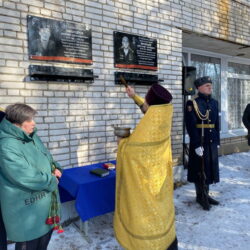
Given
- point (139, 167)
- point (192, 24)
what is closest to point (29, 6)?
point (139, 167)

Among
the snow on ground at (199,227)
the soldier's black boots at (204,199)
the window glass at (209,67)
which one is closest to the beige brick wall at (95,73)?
the snow on ground at (199,227)

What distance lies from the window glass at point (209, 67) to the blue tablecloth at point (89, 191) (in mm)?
4589

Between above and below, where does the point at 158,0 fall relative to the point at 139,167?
above

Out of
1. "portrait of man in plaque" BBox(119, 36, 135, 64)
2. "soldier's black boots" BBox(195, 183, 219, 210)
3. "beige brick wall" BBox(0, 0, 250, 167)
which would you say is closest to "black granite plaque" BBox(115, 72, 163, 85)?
"beige brick wall" BBox(0, 0, 250, 167)

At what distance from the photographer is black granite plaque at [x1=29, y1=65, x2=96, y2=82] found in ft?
10.1

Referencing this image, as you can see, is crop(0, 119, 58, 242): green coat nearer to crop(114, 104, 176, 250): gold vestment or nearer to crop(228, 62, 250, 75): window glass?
crop(114, 104, 176, 250): gold vestment

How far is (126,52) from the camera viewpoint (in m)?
4.00

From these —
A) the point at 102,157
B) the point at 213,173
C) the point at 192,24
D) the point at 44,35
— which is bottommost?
the point at 213,173

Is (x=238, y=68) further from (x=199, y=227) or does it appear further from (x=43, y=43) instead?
(x=43, y=43)

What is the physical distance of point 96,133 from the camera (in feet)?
12.3

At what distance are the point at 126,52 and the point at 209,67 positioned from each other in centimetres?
381

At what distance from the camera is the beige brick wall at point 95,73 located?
300cm

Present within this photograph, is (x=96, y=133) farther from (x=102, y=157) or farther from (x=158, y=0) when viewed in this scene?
(x=158, y=0)

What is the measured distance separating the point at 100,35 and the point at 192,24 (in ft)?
7.41
